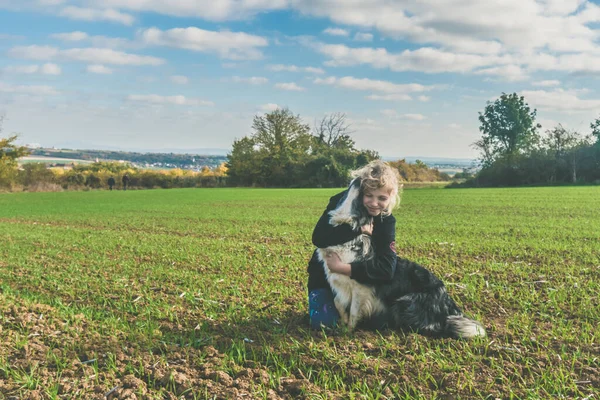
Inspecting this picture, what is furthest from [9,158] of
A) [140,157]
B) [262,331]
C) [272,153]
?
[140,157]

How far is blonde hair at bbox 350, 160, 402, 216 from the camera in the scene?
14.7 ft

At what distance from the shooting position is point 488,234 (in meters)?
13.2

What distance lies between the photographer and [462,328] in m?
4.69

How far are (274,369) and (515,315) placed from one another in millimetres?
3191

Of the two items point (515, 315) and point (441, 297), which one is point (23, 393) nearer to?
point (441, 297)

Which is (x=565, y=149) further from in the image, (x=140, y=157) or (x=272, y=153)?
(x=140, y=157)

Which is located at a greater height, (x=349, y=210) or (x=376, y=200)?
(x=376, y=200)

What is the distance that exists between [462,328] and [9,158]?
58087 mm

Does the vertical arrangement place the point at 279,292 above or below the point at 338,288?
below

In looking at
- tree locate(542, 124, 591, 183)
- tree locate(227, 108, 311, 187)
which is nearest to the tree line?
tree locate(542, 124, 591, 183)

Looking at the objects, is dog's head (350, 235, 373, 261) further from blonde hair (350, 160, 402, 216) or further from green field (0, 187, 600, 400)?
green field (0, 187, 600, 400)

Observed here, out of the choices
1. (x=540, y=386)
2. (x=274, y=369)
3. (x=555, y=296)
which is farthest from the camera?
(x=555, y=296)

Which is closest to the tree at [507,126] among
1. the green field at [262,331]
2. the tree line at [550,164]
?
the tree line at [550,164]

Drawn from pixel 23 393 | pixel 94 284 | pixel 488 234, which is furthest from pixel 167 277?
pixel 488 234
